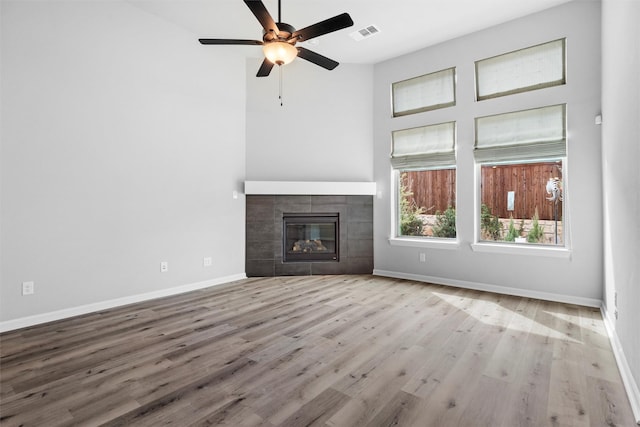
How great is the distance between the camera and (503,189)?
14.1 ft

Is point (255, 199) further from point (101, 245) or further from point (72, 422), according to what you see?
point (72, 422)

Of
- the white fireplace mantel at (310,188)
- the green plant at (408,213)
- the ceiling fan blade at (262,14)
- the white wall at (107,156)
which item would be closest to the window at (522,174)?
the green plant at (408,213)

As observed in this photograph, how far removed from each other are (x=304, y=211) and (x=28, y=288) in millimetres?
3378

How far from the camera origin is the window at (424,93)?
4.64 meters

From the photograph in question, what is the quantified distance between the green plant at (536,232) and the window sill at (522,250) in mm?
99

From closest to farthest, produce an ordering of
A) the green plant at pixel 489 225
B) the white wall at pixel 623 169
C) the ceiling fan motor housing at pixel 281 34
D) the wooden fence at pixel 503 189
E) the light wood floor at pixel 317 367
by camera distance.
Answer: the light wood floor at pixel 317 367 → the white wall at pixel 623 169 → the ceiling fan motor housing at pixel 281 34 → the wooden fence at pixel 503 189 → the green plant at pixel 489 225

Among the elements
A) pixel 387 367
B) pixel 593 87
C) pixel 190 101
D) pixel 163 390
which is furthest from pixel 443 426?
pixel 190 101

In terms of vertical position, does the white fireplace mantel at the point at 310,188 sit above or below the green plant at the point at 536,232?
above

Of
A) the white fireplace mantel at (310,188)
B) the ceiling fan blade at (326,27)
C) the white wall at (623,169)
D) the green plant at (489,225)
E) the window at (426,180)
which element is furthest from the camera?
the white fireplace mantel at (310,188)

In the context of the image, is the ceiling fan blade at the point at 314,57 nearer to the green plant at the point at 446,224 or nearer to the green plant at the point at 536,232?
the green plant at the point at 446,224

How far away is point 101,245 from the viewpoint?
3.51m

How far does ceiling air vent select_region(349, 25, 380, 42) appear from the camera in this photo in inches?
168

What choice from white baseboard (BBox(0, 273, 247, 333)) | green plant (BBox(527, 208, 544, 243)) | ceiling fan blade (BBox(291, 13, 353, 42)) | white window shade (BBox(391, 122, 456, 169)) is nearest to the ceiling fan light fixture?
ceiling fan blade (BBox(291, 13, 353, 42))

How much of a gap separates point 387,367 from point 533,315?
201 cm
